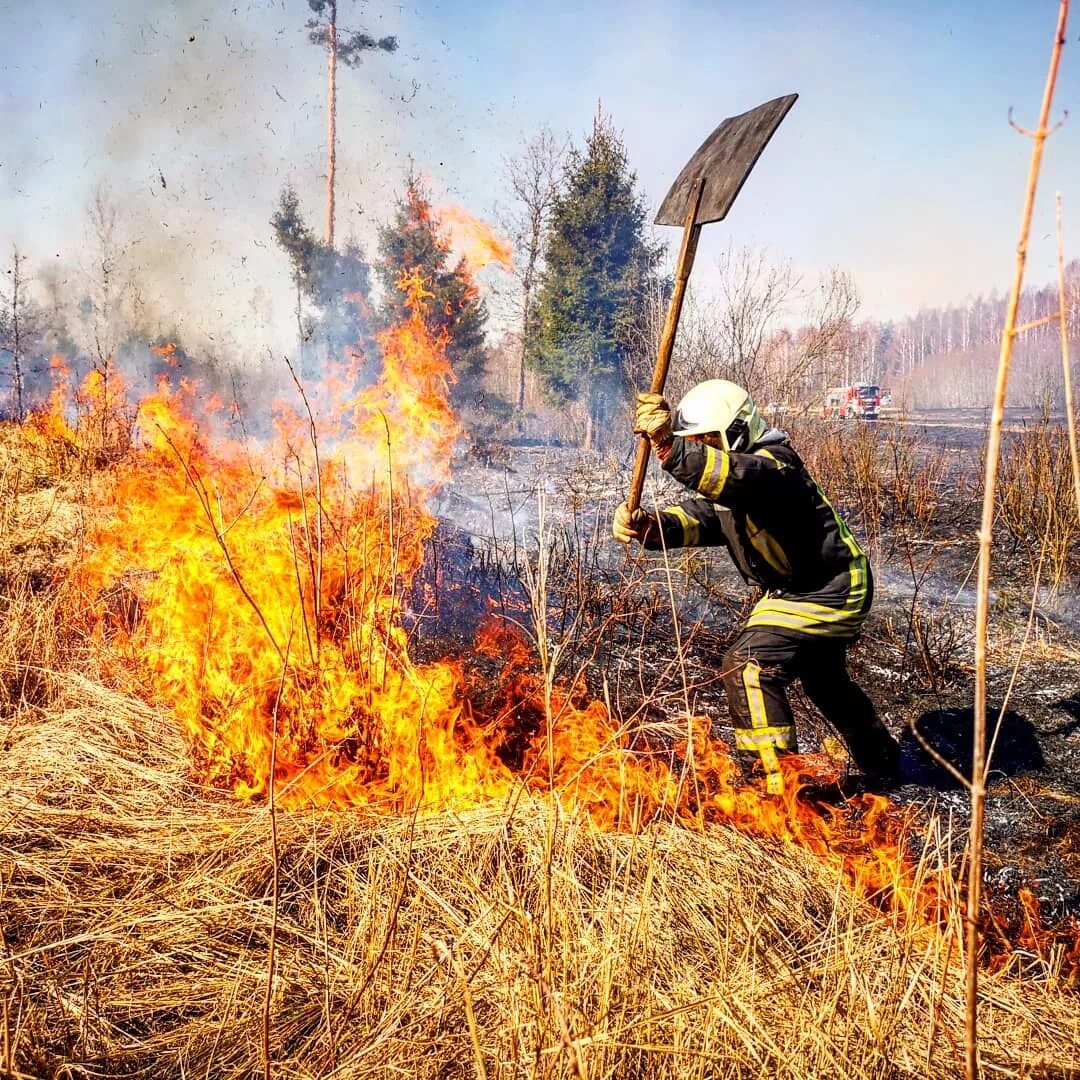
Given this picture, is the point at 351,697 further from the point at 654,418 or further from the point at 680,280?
the point at 680,280

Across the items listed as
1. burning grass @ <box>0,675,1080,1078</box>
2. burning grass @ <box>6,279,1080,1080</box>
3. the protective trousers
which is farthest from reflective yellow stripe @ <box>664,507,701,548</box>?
burning grass @ <box>0,675,1080,1078</box>

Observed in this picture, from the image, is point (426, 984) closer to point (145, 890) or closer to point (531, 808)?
point (531, 808)

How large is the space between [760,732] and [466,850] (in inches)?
60.3

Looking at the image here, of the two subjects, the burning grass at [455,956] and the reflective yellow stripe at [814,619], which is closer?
the burning grass at [455,956]

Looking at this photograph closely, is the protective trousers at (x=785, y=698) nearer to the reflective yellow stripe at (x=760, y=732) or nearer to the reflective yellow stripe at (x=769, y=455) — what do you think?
the reflective yellow stripe at (x=760, y=732)

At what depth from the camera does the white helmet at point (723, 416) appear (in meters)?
3.33

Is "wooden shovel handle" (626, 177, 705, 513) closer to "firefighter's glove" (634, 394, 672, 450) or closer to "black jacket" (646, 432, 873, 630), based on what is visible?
"firefighter's glove" (634, 394, 672, 450)

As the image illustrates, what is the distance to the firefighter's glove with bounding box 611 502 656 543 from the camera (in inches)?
131

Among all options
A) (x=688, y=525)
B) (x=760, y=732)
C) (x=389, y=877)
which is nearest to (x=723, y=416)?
(x=688, y=525)

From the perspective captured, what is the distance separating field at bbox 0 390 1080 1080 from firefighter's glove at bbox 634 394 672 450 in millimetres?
650

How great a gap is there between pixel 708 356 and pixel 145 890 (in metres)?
10.3

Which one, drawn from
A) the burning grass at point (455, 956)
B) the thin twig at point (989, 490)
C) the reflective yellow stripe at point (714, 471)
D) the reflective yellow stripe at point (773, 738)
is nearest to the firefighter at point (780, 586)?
the reflective yellow stripe at point (773, 738)

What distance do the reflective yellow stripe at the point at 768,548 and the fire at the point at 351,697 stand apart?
85 cm

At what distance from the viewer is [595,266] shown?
2073 centimetres
